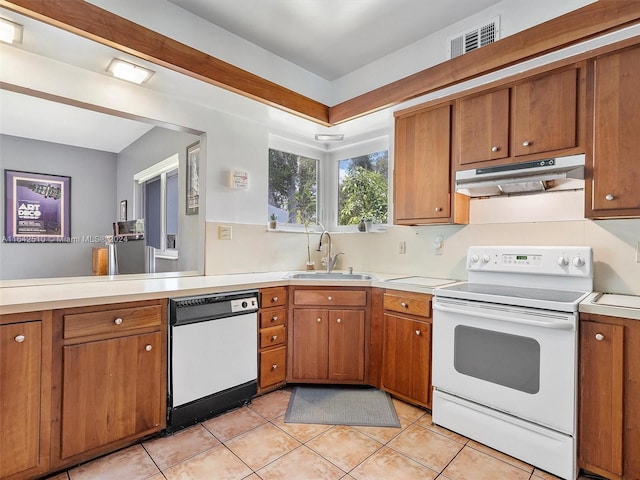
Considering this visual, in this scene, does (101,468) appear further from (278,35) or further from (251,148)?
(278,35)

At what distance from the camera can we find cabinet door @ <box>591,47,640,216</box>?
5.48 ft

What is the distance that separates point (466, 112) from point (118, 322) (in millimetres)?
2524

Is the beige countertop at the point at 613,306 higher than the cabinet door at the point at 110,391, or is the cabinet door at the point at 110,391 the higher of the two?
the beige countertop at the point at 613,306

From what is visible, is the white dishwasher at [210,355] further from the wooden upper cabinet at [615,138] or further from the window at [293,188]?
the wooden upper cabinet at [615,138]

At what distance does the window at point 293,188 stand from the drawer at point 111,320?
5.56 feet

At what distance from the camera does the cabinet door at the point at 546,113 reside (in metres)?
1.86

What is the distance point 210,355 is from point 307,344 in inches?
29.8

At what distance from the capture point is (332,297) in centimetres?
252

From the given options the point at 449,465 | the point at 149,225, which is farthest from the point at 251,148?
the point at 449,465

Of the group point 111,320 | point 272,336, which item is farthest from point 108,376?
point 272,336

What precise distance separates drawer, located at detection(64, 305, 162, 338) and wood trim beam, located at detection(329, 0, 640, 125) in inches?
89.3

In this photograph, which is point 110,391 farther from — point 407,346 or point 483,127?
point 483,127

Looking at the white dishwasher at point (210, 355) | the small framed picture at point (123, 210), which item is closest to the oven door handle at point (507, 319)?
the white dishwasher at point (210, 355)

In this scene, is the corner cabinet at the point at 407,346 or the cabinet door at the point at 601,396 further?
the corner cabinet at the point at 407,346
